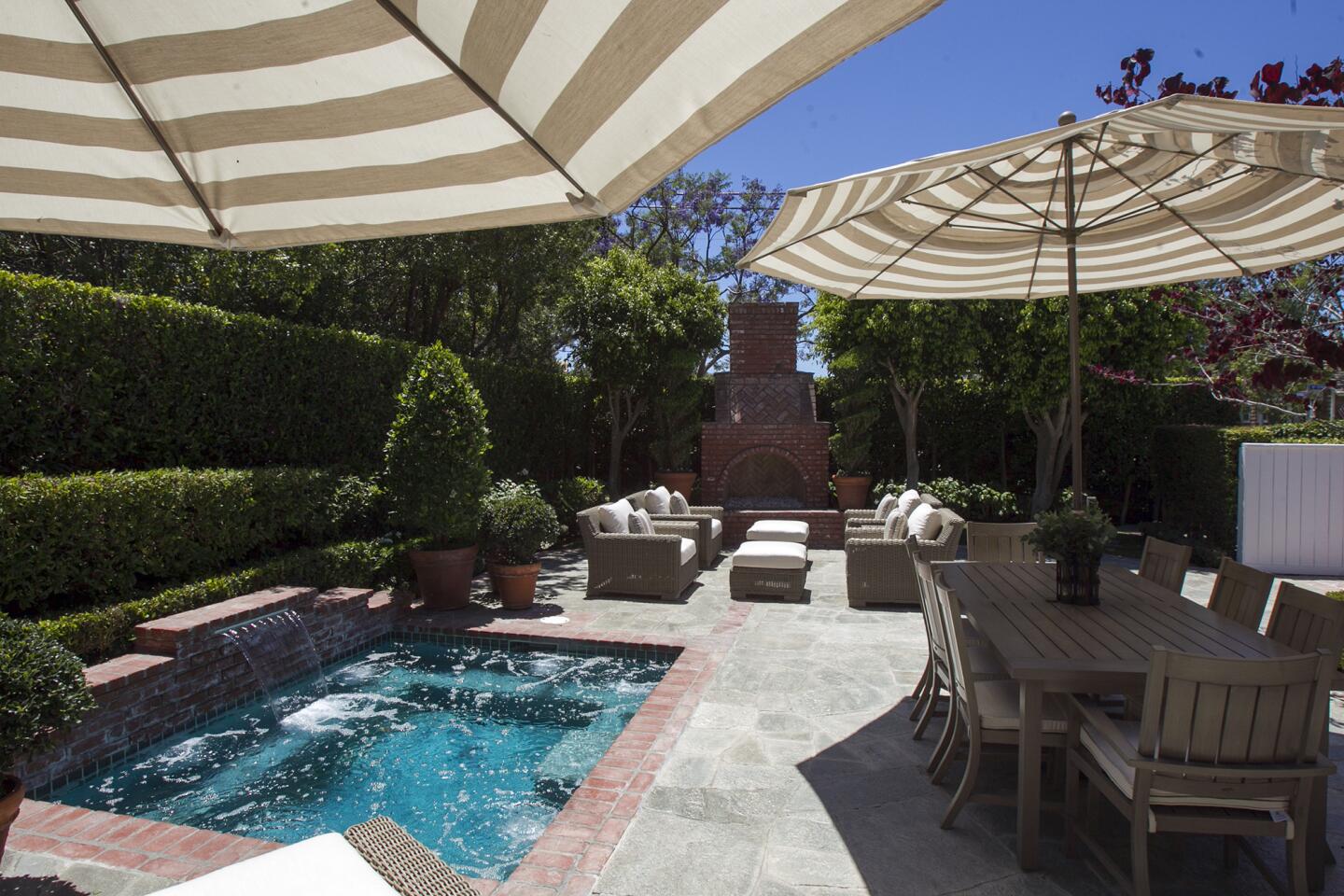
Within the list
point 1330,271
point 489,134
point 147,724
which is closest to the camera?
point 489,134

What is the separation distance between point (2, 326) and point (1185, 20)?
9.14 m

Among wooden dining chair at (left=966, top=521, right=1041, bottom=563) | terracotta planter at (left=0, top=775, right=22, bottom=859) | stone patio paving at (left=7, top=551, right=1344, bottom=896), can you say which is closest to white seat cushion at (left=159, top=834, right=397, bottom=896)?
stone patio paving at (left=7, top=551, right=1344, bottom=896)

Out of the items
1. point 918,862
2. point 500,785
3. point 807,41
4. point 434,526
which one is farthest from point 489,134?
point 434,526

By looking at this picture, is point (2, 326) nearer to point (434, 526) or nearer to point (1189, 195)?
point (434, 526)

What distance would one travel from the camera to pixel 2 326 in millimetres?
5070

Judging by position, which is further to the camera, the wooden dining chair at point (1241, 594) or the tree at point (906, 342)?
the tree at point (906, 342)

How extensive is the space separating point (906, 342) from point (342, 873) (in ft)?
33.9

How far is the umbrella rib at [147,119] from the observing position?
1772 millimetres

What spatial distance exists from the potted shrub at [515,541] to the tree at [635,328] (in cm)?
499

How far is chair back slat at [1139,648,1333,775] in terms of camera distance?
7.89 feet

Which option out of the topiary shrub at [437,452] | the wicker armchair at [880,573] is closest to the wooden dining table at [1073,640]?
the wicker armchair at [880,573]

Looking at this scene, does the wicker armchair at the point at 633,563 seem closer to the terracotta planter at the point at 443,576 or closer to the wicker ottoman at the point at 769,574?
the wicker ottoman at the point at 769,574

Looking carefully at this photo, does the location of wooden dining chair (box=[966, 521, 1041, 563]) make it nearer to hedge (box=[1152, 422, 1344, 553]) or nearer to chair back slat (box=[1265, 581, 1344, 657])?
chair back slat (box=[1265, 581, 1344, 657])

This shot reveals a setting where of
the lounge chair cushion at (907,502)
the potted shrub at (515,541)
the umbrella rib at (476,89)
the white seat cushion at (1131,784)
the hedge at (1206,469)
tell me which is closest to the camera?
the umbrella rib at (476,89)
